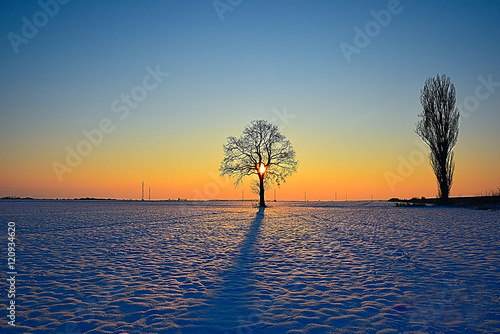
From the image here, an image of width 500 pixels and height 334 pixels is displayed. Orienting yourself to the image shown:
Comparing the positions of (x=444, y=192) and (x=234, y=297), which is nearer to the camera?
(x=234, y=297)

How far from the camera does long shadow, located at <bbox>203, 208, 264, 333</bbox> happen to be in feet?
18.5

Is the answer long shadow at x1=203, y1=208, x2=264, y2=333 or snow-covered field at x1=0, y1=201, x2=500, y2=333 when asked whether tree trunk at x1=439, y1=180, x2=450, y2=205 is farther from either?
long shadow at x1=203, y1=208, x2=264, y2=333

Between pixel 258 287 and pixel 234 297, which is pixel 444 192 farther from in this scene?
pixel 234 297

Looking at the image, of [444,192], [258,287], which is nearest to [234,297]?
[258,287]

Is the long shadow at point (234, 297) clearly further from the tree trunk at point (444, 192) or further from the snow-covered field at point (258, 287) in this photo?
the tree trunk at point (444, 192)

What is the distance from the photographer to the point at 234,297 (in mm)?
6969

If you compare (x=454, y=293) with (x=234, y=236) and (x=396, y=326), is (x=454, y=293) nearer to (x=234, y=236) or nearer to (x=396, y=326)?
(x=396, y=326)

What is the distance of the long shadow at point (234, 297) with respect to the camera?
5629mm

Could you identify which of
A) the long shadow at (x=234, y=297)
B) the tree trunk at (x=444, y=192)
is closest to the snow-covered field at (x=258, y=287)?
the long shadow at (x=234, y=297)

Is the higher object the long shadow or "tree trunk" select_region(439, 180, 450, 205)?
"tree trunk" select_region(439, 180, 450, 205)

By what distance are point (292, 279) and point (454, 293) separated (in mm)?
3593

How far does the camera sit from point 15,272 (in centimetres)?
898

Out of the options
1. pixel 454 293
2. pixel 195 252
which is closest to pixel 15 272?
pixel 195 252

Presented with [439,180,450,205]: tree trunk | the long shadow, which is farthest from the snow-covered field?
[439,180,450,205]: tree trunk
